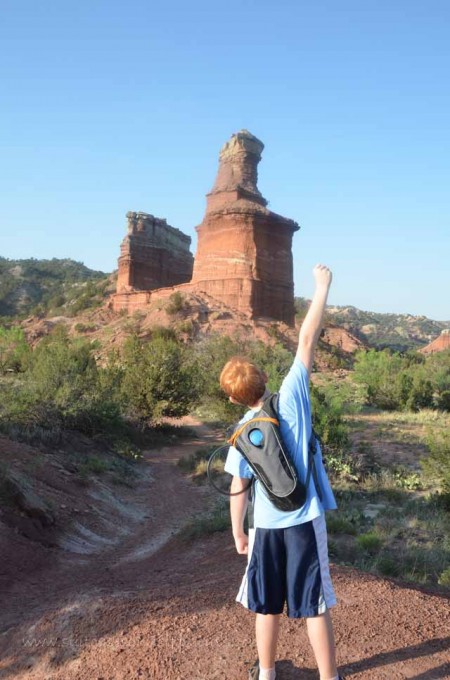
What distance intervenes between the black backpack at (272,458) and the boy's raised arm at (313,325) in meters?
0.32

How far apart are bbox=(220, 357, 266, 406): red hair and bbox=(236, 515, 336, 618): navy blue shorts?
28.4 inches

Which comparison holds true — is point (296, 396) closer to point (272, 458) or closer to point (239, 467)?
point (272, 458)

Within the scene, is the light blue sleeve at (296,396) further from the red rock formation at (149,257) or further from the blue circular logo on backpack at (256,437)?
the red rock formation at (149,257)

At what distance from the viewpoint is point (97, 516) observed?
9.02 m

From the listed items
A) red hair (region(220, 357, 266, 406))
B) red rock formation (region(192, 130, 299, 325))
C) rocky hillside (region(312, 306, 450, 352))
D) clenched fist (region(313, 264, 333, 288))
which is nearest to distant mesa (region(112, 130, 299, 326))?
red rock formation (region(192, 130, 299, 325))

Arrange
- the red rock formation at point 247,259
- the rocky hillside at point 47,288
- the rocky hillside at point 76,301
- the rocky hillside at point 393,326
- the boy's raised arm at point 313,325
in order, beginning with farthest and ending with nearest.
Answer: the rocky hillside at point 393,326 → the rocky hillside at point 47,288 → the rocky hillside at point 76,301 → the red rock formation at point 247,259 → the boy's raised arm at point 313,325

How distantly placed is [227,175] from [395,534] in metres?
45.5

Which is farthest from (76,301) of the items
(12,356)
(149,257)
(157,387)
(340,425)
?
(340,425)

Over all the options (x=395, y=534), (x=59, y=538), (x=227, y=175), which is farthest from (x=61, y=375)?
(x=227, y=175)

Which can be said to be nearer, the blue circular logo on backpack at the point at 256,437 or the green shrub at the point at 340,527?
the blue circular logo on backpack at the point at 256,437

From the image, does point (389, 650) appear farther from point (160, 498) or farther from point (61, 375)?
point (61, 375)

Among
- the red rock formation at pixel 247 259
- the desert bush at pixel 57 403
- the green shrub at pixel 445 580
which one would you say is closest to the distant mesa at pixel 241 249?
the red rock formation at pixel 247 259

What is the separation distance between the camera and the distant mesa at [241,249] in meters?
41.2

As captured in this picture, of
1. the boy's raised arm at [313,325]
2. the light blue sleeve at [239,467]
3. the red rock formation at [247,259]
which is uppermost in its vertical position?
the red rock formation at [247,259]
